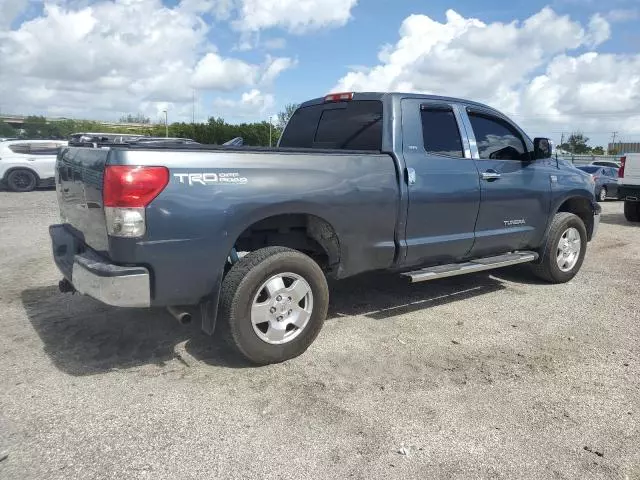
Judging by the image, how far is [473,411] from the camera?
3.35 meters

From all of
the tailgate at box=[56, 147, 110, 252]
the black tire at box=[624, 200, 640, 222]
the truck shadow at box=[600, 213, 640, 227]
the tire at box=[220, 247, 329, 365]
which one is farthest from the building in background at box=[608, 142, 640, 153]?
the tailgate at box=[56, 147, 110, 252]

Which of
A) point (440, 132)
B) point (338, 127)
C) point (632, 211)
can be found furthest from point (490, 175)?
point (632, 211)

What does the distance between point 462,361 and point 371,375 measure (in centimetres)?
77

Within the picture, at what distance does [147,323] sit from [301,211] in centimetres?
182

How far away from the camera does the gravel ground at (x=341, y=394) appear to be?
2.81 m

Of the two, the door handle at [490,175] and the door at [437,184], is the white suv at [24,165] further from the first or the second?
the door handle at [490,175]

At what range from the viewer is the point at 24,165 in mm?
16656

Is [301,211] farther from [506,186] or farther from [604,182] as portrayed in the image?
[604,182]

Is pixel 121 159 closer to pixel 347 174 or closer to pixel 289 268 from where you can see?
pixel 289 268

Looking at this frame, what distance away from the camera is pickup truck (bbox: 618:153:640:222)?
12094 mm

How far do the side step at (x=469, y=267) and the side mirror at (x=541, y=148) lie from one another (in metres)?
1.06

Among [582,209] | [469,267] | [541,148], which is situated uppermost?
[541,148]

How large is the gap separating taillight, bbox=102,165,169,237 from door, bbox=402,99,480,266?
2.13 m

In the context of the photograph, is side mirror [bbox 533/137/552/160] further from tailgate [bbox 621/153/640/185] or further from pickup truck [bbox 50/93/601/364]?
tailgate [bbox 621/153/640/185]
